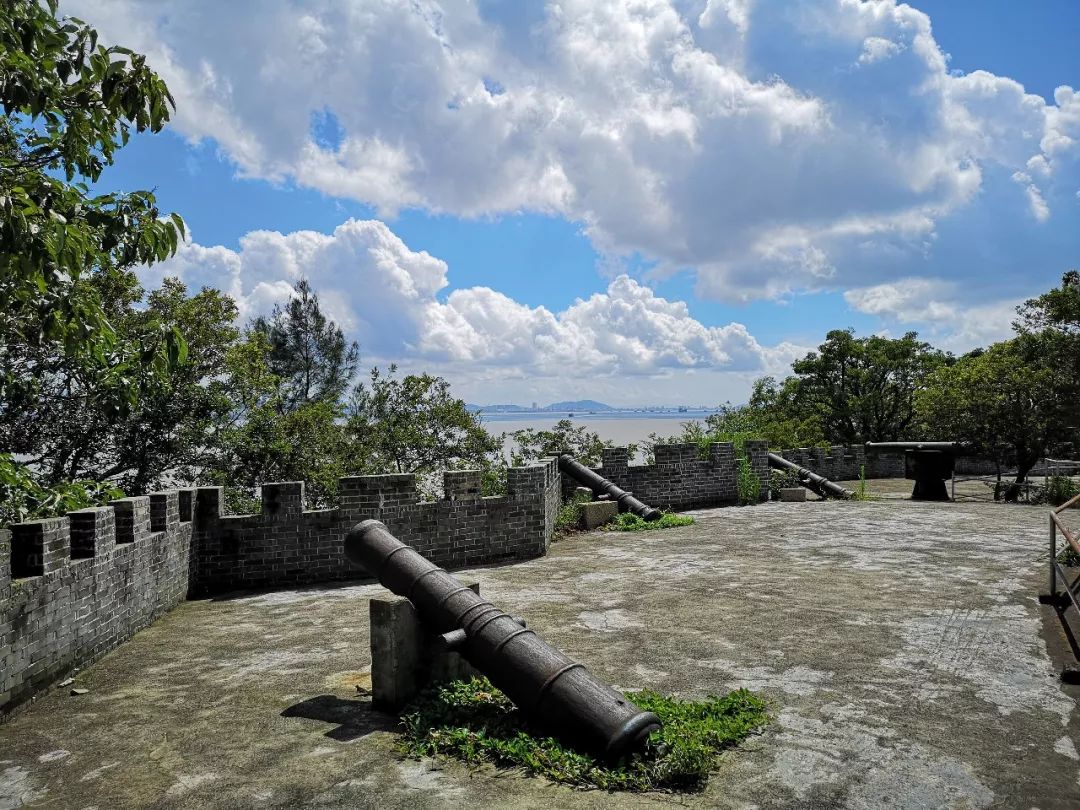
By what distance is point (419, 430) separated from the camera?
62.2ft

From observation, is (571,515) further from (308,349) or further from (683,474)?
(308,349)

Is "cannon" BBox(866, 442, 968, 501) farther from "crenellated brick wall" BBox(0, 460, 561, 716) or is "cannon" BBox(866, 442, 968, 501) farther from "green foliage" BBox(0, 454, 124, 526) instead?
"green foliage" BBox(0, 454, 124, 526)

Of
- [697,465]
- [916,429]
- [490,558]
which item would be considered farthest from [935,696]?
[916,429]

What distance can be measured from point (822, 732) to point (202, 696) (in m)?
4.22

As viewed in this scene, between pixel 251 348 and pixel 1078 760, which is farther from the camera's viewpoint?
pixel 251 348

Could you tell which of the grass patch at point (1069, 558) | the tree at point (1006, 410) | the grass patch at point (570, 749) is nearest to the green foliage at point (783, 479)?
the tree at point (1006, 410)

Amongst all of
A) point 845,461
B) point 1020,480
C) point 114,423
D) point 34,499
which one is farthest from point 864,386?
point 34,499

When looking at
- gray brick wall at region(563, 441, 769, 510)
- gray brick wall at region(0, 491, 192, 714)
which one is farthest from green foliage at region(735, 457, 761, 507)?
gray brick wall at region(0, 491, 192, 714)

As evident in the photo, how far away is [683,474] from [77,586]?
42.5 ft

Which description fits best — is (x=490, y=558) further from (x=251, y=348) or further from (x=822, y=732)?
(x=251, y=348)

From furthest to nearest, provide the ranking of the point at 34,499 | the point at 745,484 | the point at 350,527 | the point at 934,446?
1. the point at 934,446
2. the point at 745,484
3. the point at 350,527
4. the point at 34,499

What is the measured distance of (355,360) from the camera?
114ft

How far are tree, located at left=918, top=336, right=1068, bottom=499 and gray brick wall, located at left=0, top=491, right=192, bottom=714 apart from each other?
1858cm

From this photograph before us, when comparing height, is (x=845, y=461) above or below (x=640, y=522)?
above
